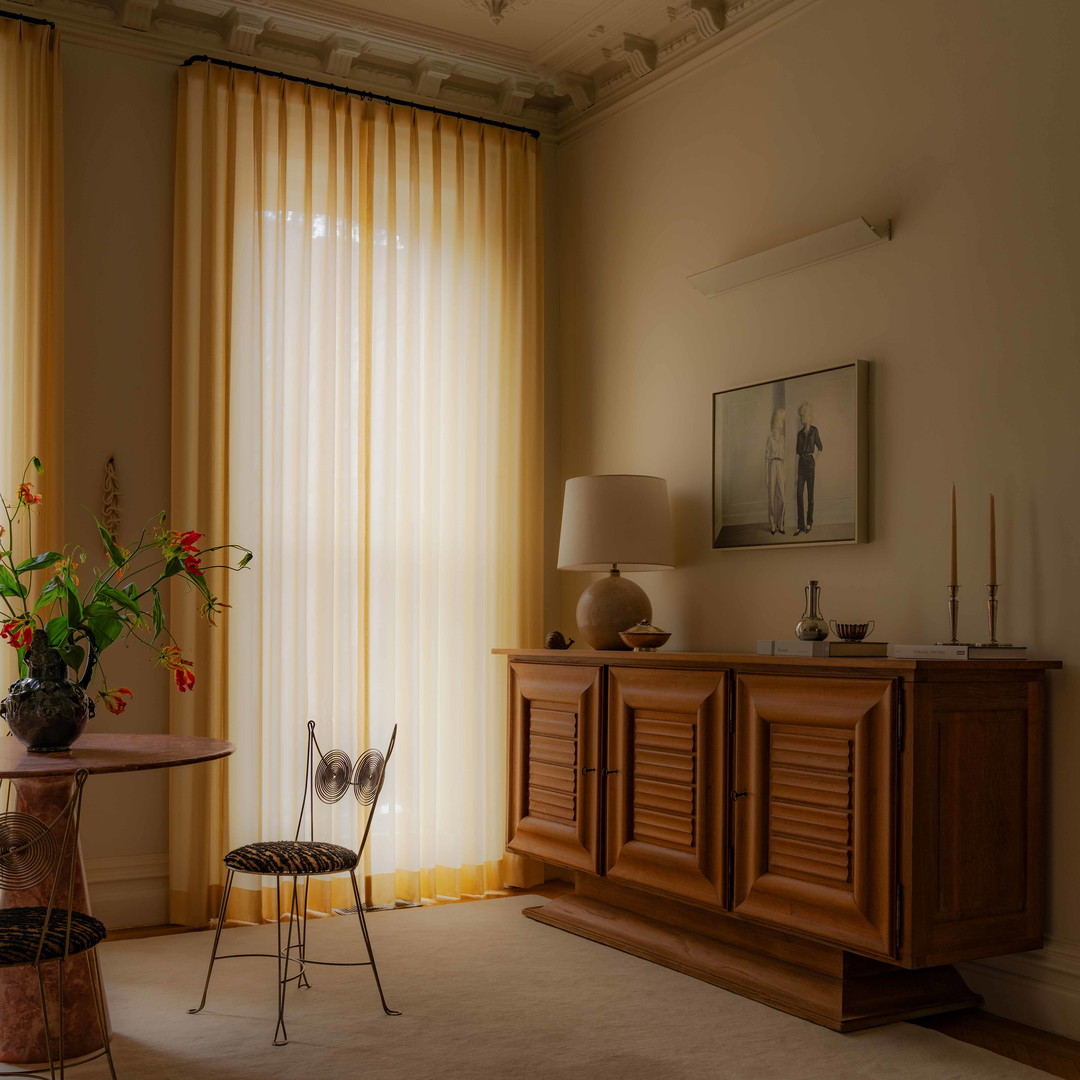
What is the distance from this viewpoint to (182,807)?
4477 millimetres

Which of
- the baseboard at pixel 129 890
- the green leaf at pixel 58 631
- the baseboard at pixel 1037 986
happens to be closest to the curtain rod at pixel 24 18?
the green leaf at pixel 58 631

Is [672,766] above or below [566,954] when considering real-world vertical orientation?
above

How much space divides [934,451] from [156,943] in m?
3.16

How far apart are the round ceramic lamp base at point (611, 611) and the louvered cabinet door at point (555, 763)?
0.22 meters

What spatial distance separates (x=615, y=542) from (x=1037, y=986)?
2.02m

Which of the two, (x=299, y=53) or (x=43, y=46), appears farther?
(x=299, y=53)

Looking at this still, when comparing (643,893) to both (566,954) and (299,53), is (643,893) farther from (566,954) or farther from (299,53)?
(299,53)

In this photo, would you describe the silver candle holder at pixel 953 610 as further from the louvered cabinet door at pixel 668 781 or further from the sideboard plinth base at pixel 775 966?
the sideboard plinth base at pixel 775 966

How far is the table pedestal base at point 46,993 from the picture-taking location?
297cm

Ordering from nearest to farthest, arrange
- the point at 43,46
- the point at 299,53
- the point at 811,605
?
the point at 811,605 < the point at 43,46 < the point at 299,53

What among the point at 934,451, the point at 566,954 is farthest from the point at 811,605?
the point at 566,954

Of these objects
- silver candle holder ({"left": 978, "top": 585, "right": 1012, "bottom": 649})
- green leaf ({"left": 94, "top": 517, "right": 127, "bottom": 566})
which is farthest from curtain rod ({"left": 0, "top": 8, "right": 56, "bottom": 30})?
silver candle holder ({"left": 978, "top": 585, "right": 1012, "bottom": 649})

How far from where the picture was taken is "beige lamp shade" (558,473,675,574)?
14.5 feet

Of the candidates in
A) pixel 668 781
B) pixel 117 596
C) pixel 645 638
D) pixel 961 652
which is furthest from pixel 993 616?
pixel 117 596
